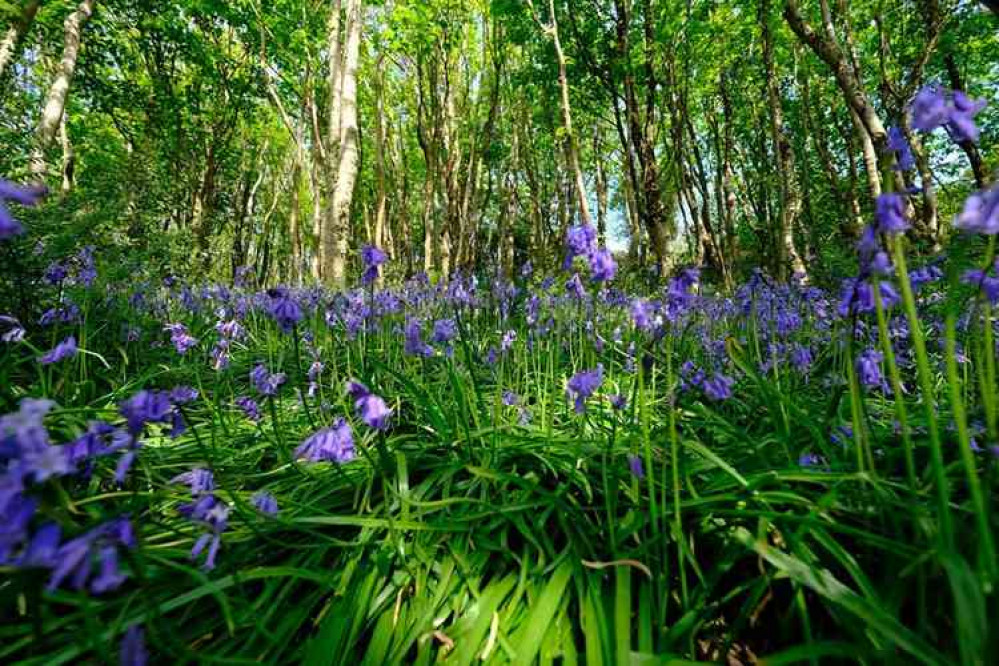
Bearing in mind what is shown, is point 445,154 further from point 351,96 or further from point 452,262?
point 351,96

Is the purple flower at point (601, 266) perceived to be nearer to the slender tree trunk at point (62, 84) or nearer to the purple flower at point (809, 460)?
the purple flower at point (809, 460)

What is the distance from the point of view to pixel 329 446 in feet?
4.17

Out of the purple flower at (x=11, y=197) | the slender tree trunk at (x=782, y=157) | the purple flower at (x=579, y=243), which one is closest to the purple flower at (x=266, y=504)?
the purple flower at (x=11, y=197)

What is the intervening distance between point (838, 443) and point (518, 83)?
44.9ft

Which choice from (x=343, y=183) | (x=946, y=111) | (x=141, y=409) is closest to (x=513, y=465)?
(x=141, y=409)

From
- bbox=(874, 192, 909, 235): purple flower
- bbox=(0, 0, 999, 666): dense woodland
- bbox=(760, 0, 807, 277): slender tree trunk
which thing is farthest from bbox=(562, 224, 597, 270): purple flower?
bbox=(760, 0, 807, 277): slender tree trunk

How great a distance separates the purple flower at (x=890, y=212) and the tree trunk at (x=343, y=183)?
297 inches

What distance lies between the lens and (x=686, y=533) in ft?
4.51

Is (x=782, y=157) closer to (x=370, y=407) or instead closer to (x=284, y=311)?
(x=284, y=311)

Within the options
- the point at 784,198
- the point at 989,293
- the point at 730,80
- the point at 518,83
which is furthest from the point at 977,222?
the point at 730,80

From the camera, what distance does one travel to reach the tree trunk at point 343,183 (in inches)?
305

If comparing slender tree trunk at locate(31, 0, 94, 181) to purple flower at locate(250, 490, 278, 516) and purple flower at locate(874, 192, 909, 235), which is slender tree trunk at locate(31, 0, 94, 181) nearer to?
purple flower at locate(250, 490, 278, 516)

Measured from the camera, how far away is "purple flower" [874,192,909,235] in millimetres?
837

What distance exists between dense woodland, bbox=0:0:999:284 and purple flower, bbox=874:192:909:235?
2895 mm
